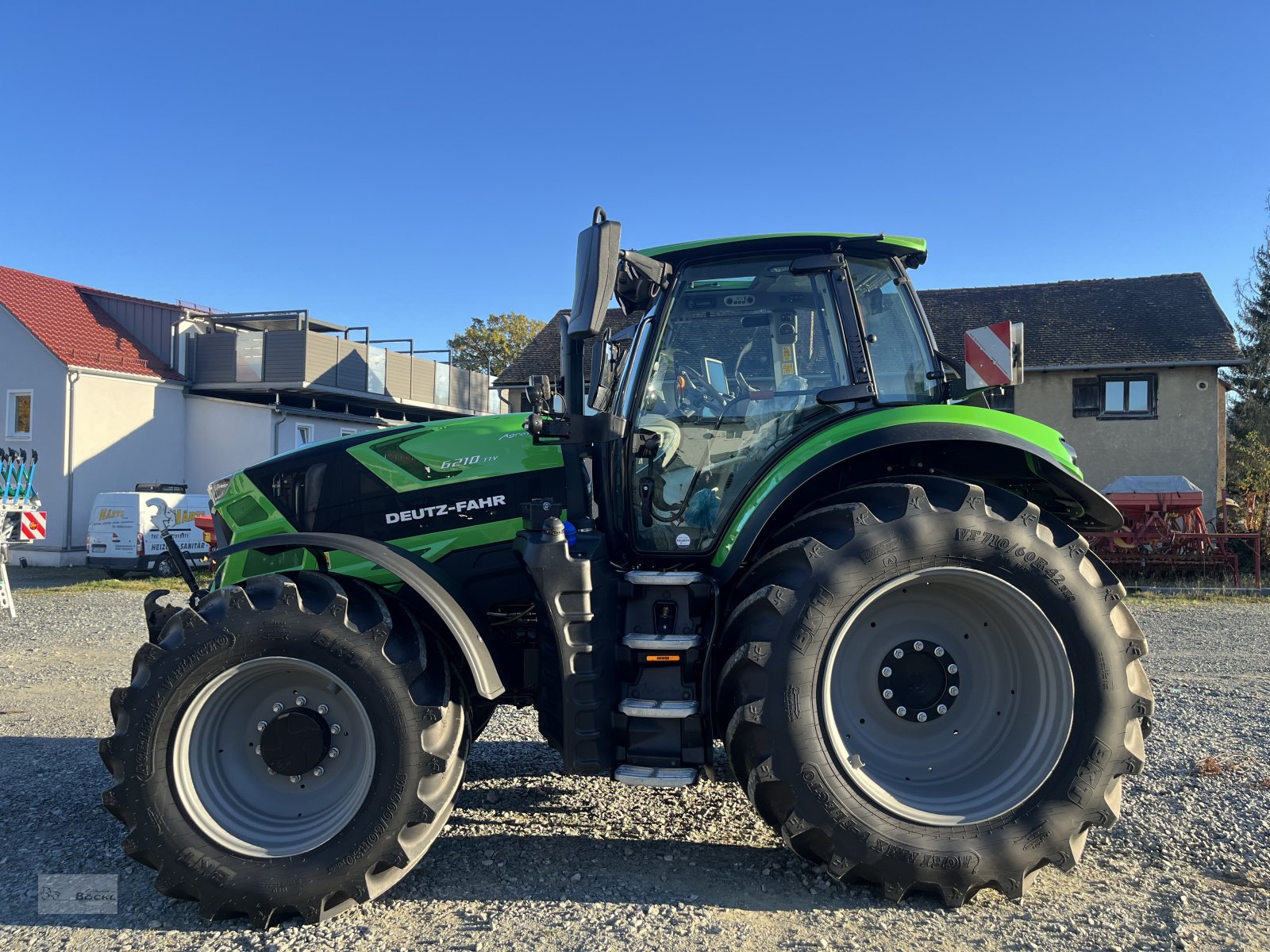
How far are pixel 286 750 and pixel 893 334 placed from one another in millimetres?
3007

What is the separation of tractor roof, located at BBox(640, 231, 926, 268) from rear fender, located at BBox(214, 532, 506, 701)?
1.66 metres

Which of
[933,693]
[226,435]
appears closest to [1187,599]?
[933,693]

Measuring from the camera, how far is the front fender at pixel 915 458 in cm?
340

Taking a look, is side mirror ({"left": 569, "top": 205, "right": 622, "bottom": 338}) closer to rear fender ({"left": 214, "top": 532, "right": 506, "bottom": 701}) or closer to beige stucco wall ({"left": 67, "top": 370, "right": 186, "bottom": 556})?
rear fender ({"left": 214, "top": 532, "right": 506, "bottom": 701})

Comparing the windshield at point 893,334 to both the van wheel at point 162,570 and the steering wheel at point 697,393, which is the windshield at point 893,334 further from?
the van wheel at point 162,570

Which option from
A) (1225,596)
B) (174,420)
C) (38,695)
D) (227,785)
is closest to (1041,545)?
(227,785)

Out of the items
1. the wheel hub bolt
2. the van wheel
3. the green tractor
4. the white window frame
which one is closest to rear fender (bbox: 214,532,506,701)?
the green tractor

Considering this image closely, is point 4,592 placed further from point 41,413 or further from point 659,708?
point 659,708

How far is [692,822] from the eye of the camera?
3986 millimetres

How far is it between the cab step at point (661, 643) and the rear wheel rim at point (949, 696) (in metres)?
0.51

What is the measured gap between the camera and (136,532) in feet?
56.0

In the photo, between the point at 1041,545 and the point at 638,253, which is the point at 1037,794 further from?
the point at 638,253

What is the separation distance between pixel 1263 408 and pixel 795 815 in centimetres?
3213

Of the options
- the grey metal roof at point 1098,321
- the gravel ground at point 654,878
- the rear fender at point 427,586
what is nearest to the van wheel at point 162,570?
the grey metal roof at point 1098,321
